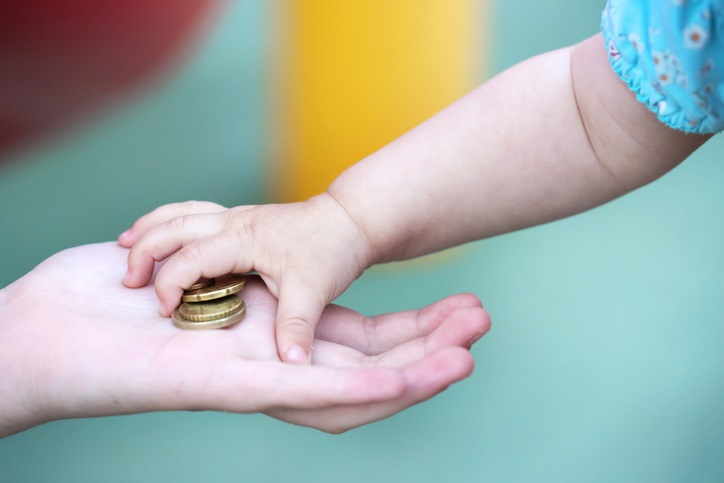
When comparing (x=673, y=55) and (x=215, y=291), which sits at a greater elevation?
(x=673, y=55)

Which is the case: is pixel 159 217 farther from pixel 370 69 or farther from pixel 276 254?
pixel 370 69

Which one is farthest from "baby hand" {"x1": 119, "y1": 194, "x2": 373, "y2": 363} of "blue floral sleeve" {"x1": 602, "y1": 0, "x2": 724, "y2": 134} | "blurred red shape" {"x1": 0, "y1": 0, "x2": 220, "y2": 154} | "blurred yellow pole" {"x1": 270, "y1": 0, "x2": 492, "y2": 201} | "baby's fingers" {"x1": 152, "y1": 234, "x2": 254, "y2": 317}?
"blurred red shape" {"x1": 0, "y1": 0, "x2": 220, "y2": 154}

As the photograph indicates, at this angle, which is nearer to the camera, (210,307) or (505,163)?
(210,307)

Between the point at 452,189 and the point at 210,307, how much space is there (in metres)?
0.26

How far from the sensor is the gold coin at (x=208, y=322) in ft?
2.05

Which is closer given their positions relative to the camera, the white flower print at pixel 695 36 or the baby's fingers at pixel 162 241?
the white flower print at pixel 695 36

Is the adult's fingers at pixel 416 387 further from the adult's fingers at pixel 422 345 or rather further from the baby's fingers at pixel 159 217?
the baby's fingers at pixel 159 217

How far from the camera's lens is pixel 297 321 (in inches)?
24.9

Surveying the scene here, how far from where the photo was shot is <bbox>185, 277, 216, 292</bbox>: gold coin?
2.20ft

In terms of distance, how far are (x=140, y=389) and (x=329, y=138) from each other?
30.9 inches

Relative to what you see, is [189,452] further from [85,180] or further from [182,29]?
[182,29]

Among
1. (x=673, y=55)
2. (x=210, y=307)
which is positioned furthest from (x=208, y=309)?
(x=673, y=55)

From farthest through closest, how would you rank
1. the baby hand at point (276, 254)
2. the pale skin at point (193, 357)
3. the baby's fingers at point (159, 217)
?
the baby's fingers at point (159, 217) < the baby hand at point (276, 254) < the pale skin at point (193, 357)

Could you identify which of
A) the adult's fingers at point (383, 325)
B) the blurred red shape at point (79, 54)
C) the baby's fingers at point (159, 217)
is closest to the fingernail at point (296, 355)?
the adult's fingers at point (383, 325)
